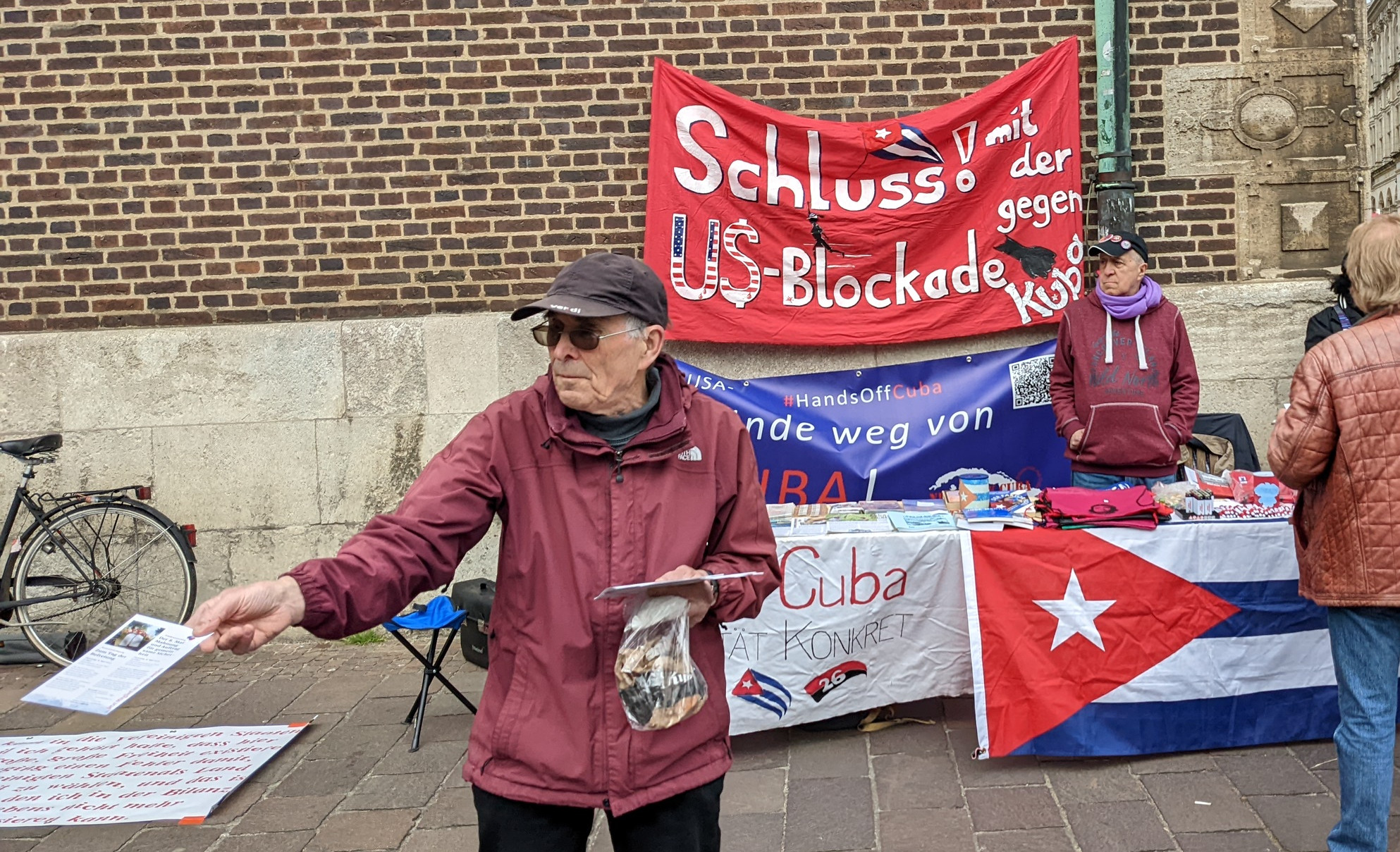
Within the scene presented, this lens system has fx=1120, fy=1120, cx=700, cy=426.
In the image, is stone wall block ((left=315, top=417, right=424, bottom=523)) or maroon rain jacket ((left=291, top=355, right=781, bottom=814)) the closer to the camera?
maroon rain jacket ((left=291, top=355, right=781, bottom=814))

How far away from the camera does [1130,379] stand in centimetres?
488

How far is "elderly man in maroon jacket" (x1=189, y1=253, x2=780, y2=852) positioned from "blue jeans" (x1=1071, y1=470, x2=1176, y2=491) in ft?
9.97

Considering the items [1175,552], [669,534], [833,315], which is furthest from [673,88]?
[669,534]

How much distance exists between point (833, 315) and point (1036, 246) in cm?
113

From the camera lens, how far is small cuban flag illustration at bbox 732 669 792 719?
14.8 feet

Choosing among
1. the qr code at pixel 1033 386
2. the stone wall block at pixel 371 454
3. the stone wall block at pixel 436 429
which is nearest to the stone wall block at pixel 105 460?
the stone wall block at pixel 371 454

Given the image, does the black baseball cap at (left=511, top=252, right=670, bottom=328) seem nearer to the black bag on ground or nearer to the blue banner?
the black bag on ground

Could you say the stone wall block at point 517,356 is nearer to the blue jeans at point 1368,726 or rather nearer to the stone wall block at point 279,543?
the stone wall block at point 279,543

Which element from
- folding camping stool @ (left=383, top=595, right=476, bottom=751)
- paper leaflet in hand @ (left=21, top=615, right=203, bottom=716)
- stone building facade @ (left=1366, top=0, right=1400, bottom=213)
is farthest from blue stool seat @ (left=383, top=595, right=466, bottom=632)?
stone building facade @ (left=1366, top=0, right=1400, bottom=213)

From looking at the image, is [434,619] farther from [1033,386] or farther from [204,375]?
[1033,386]

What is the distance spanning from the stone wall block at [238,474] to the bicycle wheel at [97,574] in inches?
10.2

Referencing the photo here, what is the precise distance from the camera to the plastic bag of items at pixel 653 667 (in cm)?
220

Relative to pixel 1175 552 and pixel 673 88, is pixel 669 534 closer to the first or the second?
pixel 1175 552

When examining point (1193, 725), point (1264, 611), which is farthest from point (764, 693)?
point (1264, 611)
